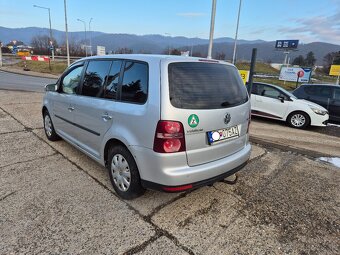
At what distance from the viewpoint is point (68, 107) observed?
161 inches

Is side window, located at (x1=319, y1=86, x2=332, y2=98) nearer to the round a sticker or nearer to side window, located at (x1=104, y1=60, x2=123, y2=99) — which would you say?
the round a sticker

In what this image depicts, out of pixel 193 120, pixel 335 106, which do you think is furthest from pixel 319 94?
pixel 193 120

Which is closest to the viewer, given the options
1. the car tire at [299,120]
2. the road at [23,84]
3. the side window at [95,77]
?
the side window at [95,77]

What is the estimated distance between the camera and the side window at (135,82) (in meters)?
2.75

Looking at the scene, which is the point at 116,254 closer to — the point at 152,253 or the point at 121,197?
the point at 152,253

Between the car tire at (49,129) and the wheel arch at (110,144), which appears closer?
the wheel arch at (110,144)

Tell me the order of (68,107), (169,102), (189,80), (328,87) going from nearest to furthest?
1. (169,102)
2. (189,80)
3. (68,107)
4. (328,87)

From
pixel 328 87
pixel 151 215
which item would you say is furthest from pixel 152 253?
pixel 328 87

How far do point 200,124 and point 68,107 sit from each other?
2.44 m

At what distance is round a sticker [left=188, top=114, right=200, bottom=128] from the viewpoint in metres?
2.57

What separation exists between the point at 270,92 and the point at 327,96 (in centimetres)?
226

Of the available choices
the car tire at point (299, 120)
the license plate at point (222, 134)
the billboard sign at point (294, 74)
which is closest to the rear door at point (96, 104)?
the license plate at point (222, 134)

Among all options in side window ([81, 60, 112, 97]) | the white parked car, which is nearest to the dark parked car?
the white parked car

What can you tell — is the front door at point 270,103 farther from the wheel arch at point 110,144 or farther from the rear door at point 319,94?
the wheel arch at point 110,144
